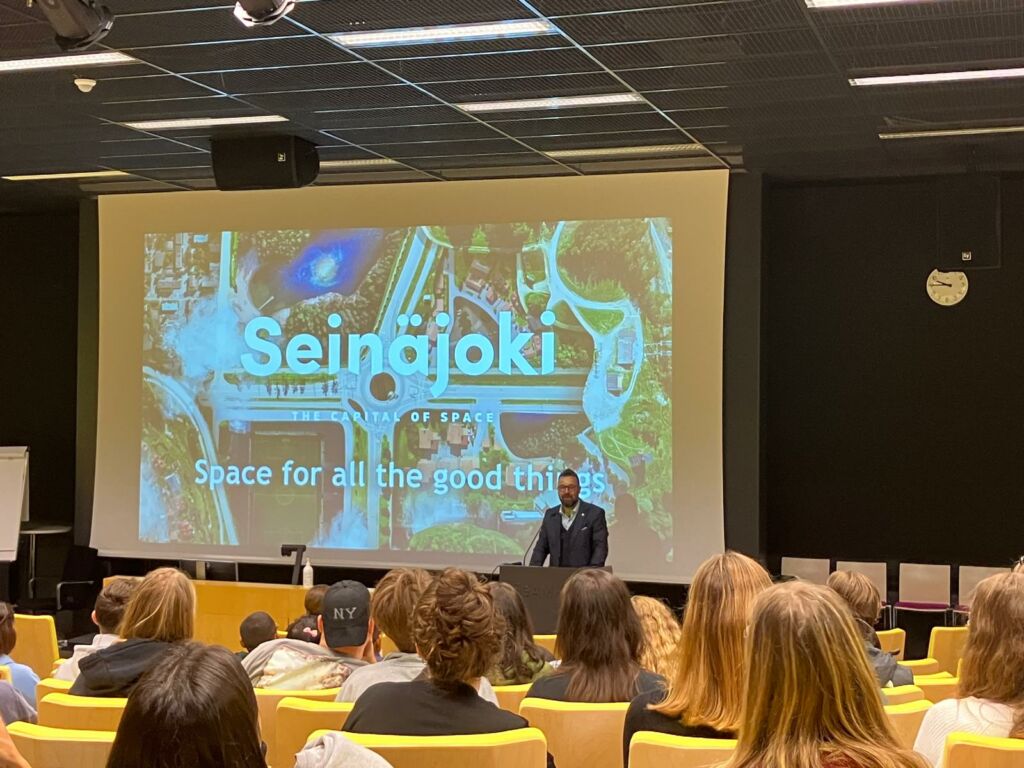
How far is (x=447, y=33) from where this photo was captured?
20.1 feet

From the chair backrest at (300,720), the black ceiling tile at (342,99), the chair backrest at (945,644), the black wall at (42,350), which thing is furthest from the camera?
the black wall at (42,350)

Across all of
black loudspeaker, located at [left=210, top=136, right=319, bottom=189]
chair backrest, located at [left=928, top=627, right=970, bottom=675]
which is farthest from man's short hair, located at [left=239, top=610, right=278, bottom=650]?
black loudspeaker, located at [left=210, top=136, right=319, bottom=189]

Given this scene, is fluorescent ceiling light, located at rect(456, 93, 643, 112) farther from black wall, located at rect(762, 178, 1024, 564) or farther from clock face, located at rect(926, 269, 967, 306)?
clock face, located at rect(926, 269, 967, 306)

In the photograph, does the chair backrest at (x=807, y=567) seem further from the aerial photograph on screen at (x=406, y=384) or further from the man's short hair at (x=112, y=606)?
the man's short hair at (x=112, y=606)

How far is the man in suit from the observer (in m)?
8.23

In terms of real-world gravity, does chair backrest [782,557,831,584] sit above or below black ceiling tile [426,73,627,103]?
below

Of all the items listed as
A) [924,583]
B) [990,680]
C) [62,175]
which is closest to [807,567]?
[924,583]

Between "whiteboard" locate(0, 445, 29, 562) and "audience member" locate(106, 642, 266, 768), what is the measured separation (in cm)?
952

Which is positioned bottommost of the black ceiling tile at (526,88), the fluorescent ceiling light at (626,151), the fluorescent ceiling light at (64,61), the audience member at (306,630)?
the audience member at (306,630)

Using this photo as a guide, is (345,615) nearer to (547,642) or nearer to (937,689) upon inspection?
(547,642)

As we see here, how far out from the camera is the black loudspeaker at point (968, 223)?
8000mm

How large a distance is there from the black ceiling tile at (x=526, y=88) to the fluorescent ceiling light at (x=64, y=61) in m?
1.74

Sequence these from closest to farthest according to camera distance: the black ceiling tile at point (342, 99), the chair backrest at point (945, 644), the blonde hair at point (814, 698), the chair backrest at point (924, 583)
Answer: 1. the blonde hair at point (814, 698)
2. the chair backrest at point (945, 644)
3. the black ceiling tile at point (342, 99)
4. the chair backrest at point (924, 583)

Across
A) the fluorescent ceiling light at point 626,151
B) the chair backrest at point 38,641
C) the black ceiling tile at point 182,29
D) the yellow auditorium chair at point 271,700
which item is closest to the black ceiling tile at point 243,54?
the black ceiling tile at point 182,29
